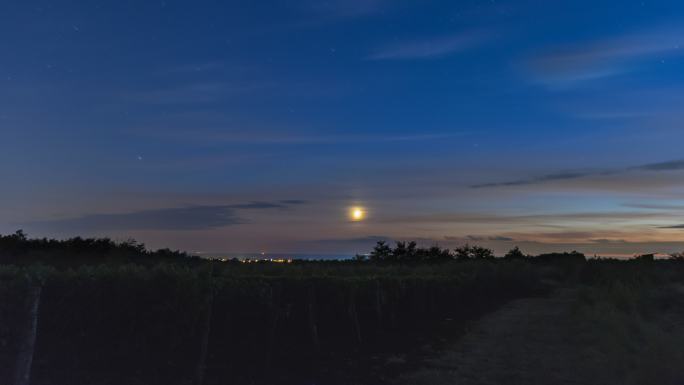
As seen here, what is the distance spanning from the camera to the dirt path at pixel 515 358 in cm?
1269

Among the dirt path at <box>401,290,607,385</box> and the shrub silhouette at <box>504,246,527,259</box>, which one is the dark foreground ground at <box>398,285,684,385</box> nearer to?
the dirt path at <box>401,290,607,385</box>

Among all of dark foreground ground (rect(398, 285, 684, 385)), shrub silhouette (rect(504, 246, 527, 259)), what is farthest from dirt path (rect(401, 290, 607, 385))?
shrub silhouette (rect(504, 246, 527, 259))

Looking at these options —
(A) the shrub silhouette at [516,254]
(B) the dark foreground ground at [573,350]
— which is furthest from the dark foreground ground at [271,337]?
(A) the shrub silhouette at [516,254]

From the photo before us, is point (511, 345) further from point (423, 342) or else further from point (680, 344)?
point (680, 344)

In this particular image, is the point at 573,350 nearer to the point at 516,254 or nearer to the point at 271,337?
the point at 271,337

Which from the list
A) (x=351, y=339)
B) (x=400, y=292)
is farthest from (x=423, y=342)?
(x=400, y=292)

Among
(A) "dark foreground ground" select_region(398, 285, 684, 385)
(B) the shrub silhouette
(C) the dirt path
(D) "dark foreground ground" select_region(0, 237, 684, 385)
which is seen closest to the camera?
(D) "dark foreground ground" select_region(0, 237, 684, 385)

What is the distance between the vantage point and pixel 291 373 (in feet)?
40.3

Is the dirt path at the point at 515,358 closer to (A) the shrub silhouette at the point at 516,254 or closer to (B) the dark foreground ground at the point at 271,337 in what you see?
(B) the dark foreground ground at the point at 271,337

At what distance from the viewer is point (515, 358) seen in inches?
599

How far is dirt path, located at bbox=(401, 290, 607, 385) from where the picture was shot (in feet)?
41.6

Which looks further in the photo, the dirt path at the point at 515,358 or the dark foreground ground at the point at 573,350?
the dirt path at the point at 515,358

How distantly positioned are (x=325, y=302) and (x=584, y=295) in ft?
51.8

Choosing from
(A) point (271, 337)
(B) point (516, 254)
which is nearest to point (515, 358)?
(A) point (271, 337)
